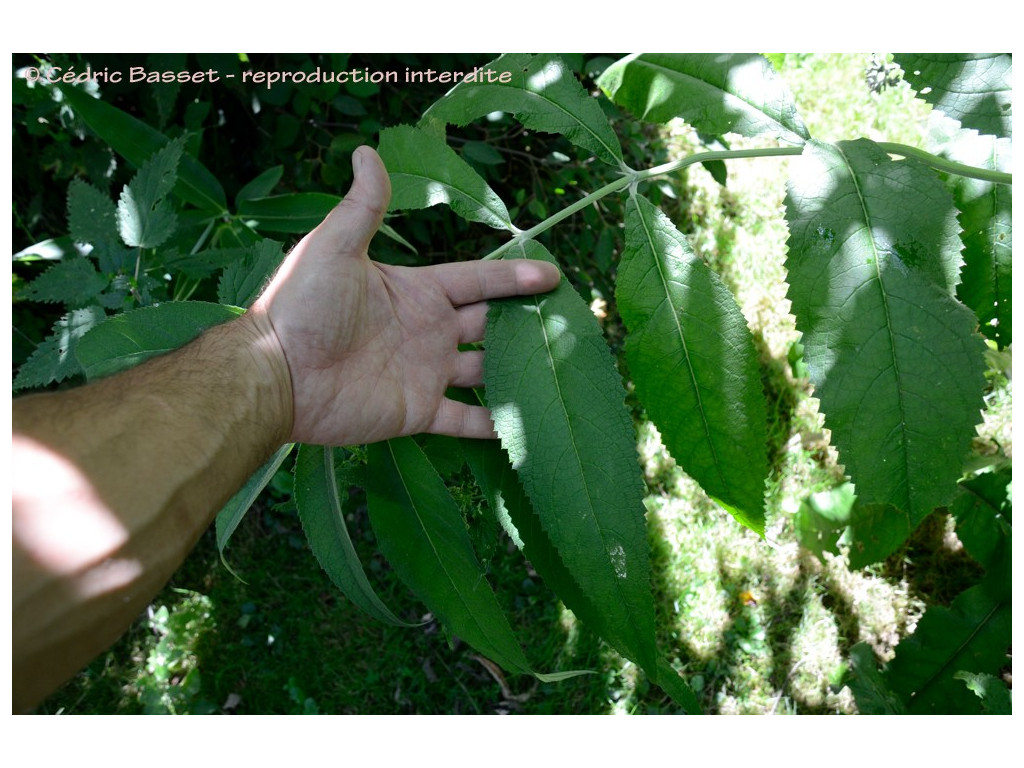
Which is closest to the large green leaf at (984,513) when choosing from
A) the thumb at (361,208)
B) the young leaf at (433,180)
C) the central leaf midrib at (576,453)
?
the central leaf midrib at (576,453)

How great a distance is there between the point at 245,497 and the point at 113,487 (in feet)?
0.86

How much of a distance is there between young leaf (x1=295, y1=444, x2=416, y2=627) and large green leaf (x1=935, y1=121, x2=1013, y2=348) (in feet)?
3.99

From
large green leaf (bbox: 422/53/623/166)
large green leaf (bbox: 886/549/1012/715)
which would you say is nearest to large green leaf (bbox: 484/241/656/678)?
large green leaf (bbox: 422/53/623/166)

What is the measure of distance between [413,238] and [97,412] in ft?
5.38

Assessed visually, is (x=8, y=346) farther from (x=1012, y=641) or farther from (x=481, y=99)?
(x=1012, y=641)

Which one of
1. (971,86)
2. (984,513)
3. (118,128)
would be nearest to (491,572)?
(984,513)

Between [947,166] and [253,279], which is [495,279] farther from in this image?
[947,166]

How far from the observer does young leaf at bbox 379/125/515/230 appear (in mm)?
1417

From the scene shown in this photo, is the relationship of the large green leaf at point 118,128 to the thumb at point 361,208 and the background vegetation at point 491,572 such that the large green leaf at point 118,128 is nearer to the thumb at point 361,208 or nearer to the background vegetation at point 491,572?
the background vegetation at point 491,572

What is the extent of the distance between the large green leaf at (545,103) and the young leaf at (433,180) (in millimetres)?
82

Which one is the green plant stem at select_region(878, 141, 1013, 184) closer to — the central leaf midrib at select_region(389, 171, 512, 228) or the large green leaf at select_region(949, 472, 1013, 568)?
the central leaf midrib at select_region(389, 171, 512, 228)

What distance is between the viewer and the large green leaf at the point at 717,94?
133 centimetres

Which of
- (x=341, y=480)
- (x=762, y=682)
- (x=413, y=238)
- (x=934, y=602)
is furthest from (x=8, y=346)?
(x=934, y=602)

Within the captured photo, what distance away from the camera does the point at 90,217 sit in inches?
72.4
